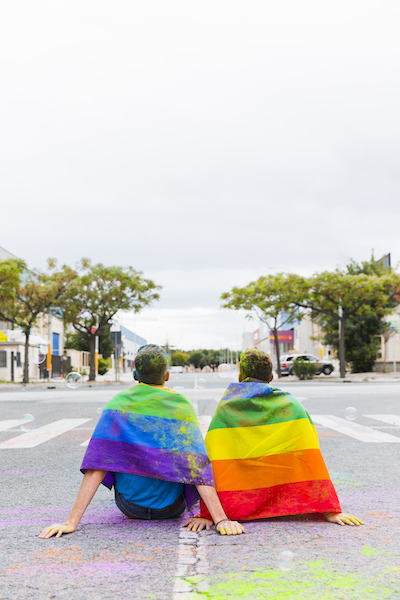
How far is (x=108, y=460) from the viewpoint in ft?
12.5

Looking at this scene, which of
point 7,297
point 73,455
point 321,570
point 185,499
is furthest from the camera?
point 7,297

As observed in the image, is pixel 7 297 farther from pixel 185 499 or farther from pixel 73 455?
pixel 185 499


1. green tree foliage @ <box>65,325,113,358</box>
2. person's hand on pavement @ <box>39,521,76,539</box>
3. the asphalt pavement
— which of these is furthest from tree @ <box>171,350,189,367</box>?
person's hand on pavement @ <box>39,521,76,539</box>

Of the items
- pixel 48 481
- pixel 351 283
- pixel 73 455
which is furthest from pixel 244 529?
pixel 351 283

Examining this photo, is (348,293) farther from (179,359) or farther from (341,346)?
(179,359)

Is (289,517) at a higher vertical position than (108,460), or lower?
lower

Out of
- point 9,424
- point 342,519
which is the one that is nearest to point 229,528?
point 342,519

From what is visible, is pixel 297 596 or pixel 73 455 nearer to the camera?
pixel 297 596

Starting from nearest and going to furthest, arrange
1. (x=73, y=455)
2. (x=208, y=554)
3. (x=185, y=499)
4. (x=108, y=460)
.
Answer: (x=208, y=554) → (x=108, y=460) → (x=185, y=499) → (x=73, y=455)

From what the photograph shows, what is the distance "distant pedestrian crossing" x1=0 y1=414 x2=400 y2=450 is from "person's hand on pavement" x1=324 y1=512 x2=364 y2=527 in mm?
4866

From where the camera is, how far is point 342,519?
4.06m

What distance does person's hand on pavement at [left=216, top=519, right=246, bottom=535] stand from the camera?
3.79m

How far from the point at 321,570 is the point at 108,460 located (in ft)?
4.52

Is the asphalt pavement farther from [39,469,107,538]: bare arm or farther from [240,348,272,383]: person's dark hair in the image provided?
[240,348,272,383]: person's dark hair
